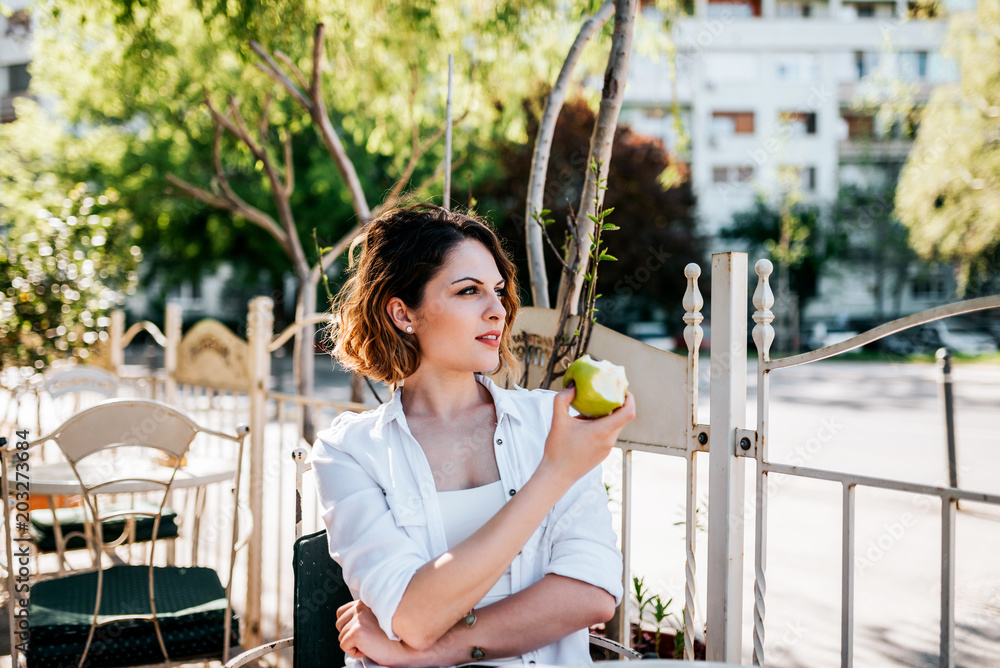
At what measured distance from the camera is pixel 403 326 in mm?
1794

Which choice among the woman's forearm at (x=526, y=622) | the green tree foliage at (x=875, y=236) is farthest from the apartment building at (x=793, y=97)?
the woman's forearm at (x=526, y=622)

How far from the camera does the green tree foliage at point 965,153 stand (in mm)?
14203

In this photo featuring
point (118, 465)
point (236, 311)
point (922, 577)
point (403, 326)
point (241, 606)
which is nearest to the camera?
point (403, 326)

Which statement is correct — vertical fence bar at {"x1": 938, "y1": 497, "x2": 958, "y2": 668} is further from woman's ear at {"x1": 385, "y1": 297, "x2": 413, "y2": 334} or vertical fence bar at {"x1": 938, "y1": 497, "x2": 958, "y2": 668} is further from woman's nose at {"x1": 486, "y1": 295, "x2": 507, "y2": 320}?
woman's ear at {"x1": 385, "y1": 297, "x2": 413, "y2": 334}

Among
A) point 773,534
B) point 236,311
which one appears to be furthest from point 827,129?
point 773,534

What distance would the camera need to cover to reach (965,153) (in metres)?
14.9

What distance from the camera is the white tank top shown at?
1533mm

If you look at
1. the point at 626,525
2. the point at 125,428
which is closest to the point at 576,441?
the point at 626,525

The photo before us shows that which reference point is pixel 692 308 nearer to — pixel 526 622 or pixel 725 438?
pixel 725 438

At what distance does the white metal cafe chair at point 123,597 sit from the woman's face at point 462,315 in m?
1.11

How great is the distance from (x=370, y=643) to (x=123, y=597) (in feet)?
4.77

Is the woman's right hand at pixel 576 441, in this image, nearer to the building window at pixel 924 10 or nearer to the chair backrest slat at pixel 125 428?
the chair backrest slat at pixel 125 428

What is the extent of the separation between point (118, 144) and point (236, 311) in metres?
14.9

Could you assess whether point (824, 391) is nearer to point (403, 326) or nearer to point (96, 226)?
point (96, 226)
